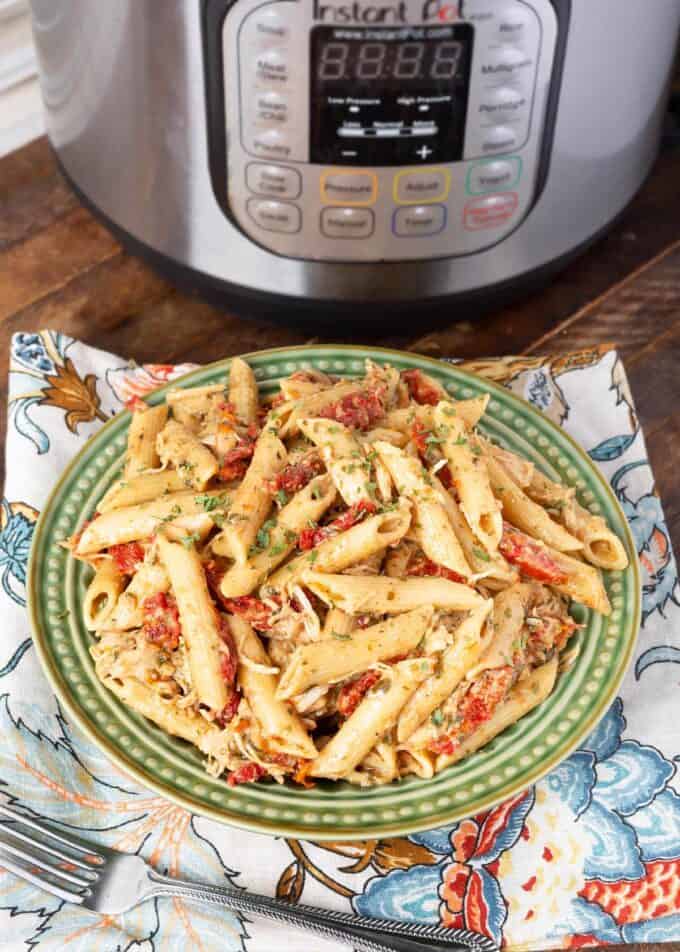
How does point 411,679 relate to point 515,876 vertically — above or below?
above

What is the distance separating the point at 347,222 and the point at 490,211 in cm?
15

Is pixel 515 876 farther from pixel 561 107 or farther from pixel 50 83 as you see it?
pixel 50 83

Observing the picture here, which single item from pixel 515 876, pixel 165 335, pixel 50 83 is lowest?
pixel 515 876

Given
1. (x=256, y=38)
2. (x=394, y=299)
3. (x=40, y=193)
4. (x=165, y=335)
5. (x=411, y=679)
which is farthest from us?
(x=40, y=193)

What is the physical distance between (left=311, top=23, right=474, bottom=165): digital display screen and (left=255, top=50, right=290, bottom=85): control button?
1.1 inches

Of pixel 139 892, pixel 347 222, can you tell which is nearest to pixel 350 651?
pixel 139 892

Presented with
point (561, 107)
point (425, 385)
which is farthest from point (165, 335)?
Answer: point (561, 107)

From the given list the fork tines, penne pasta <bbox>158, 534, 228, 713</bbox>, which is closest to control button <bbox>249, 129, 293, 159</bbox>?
penne pasta <bbox>158, 534, 228, 713</bbox>

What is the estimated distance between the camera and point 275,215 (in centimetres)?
109

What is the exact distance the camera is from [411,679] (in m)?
0.84

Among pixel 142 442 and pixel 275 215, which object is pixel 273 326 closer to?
pixel 275 215

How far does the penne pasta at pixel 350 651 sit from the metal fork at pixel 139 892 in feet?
0.58

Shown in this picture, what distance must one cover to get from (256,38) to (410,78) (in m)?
0.15

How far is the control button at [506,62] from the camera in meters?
0.96
